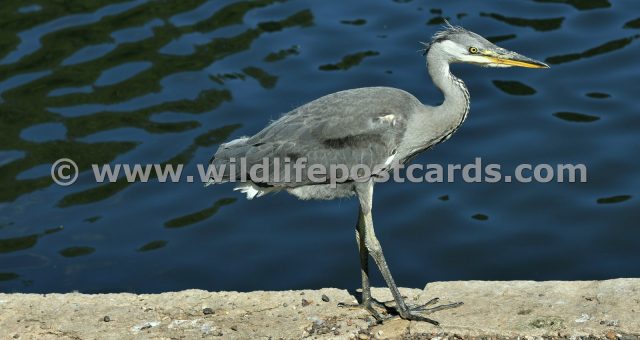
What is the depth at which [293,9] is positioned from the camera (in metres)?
14.0

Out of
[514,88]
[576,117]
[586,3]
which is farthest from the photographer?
[586,3]

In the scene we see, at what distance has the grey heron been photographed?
751cm

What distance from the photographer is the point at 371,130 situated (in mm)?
7500

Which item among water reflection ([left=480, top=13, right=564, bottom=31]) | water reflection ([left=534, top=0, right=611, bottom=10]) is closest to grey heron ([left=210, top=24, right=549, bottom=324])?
water reflection ([left=480, top=13, right=564, bottom=31])

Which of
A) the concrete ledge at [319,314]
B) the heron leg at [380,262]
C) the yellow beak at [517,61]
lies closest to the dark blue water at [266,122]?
the concrete ledge at [319,314]

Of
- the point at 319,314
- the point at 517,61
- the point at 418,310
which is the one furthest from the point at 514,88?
the point at 319,314

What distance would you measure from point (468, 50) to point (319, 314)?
7.31 ft

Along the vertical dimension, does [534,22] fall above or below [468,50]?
below

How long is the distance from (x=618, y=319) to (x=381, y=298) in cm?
191

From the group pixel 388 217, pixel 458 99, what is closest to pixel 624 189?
pixel 388 217

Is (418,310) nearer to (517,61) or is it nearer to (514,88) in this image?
(517,61)

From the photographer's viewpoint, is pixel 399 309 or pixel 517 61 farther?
pixel 517 61

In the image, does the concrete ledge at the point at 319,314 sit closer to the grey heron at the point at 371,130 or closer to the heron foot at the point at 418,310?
the heron foot at the point at 418,310

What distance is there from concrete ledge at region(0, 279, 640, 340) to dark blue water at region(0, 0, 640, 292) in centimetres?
183
